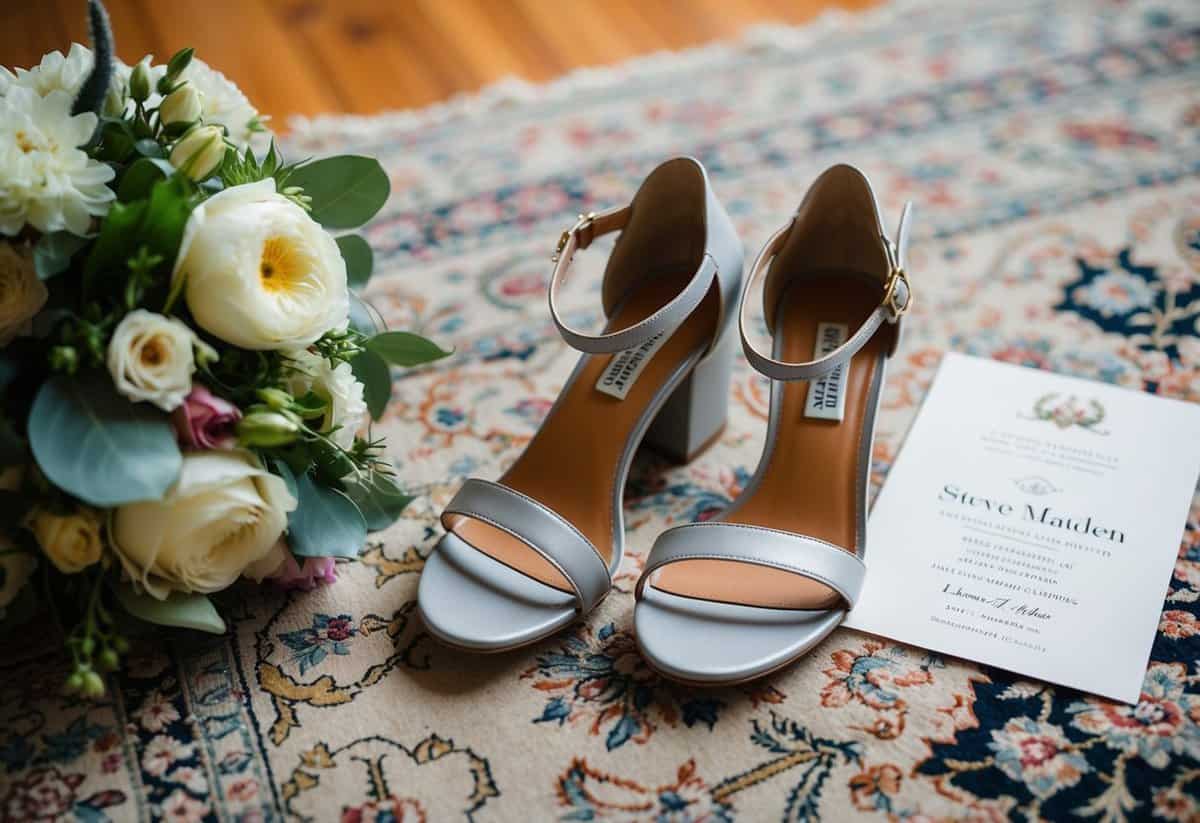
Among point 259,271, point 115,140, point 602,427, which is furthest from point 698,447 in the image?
point 115,140

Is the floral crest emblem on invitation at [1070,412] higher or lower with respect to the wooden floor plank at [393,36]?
lower

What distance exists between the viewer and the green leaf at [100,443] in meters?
0.71

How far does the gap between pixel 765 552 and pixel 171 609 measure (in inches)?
18.5

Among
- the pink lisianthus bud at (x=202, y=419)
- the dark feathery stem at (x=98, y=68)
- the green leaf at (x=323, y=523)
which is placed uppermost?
the dark feathery stem at (x=98, y=68)

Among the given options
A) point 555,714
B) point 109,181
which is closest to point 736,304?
point 555,714

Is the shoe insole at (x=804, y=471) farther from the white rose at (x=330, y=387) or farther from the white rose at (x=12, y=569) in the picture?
the white rose at (x=12, y=569)

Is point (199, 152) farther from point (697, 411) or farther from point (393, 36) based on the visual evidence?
point (393, 36)

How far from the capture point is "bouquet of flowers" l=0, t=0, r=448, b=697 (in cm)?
73

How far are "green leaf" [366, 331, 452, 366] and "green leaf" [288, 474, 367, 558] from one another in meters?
0.15

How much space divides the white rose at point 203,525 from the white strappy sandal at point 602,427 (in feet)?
0.54

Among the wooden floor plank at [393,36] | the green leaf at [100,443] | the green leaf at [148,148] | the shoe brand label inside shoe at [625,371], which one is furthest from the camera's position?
the wooden floor plank at [393,36]

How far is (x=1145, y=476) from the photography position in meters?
1.05

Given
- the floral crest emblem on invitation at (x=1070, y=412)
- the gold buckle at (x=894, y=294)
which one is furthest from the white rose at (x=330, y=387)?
the floral crest emblem on invitation at (x=1070, y=412)

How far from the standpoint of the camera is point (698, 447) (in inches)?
43.9
